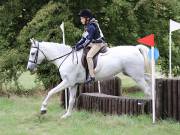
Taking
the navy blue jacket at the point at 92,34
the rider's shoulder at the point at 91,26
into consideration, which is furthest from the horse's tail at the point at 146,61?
the rider's shoulder at the point at 91,26

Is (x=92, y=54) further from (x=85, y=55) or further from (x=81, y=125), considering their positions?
(x=81, y=125)

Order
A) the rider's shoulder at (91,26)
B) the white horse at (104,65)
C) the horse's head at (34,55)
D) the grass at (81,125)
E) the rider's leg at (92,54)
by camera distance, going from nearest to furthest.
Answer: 1. the grass at (81,125)
2. the rider's shoulder at (91,26)
3. the rider's leg at (92,54)
4. the white horse at (104,65)
5. the horse's head at (34,55)

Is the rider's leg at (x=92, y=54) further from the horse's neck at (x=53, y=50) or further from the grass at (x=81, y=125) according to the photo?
the grass at (x=81, y=125)

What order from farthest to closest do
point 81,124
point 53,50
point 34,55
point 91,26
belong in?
point 53,50 < point 34,55 < point 91,26 < point 81,124

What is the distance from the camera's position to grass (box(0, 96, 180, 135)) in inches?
403

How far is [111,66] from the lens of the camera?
1239 centimetres

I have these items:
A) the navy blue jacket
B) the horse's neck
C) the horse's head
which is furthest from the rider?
the horse's head

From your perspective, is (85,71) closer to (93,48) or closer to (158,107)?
(93,48)

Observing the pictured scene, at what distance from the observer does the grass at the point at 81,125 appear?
1023 centimetres

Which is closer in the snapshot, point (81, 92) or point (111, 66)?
point (111, 66)

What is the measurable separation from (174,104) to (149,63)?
1779mm

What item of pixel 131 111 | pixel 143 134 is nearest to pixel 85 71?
pixel 131 111

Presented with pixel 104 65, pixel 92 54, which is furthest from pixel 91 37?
pixel 104 65

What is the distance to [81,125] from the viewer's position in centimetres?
1105
